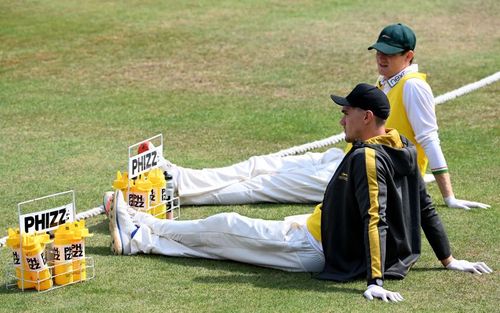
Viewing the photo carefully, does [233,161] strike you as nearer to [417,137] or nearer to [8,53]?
[417,137]

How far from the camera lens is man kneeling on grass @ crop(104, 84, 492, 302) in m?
7.92

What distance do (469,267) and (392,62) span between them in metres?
2.18

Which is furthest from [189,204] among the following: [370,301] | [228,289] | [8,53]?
[8,53]

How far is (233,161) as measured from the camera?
40.7 ft

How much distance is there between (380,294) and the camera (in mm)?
7785

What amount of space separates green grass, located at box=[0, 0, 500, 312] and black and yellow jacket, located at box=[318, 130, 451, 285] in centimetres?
20

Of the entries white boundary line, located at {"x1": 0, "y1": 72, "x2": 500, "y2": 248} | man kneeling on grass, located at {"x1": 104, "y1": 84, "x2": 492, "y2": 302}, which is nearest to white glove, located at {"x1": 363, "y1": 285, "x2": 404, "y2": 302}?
man kneeling on grass, located at {"x1": 104, "y1": 84, "x2": 492, "y2": 302}

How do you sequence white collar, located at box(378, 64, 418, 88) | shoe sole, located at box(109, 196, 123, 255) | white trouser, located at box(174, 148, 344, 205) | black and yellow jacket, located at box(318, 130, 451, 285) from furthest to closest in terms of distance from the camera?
white trouser, located at box(174, 148, 344, 205) → white collar, located at box(378, 64, 418, 88) → shoe sole, located at box(109, 196, 123, 255) → black and yellow jacket, located at box(318, 130, 451, 285)

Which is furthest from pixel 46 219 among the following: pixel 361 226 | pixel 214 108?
pixel 214 108

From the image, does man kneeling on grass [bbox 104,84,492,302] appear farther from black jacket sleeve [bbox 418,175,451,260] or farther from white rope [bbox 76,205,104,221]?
white rope [bbox 76,205,104,221]

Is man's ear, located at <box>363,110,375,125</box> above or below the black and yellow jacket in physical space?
above

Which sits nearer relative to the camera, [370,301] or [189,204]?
[370,301]

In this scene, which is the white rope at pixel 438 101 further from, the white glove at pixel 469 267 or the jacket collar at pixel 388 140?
the jacket collar at pixel 388 140

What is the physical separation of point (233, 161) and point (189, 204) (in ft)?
5.81
